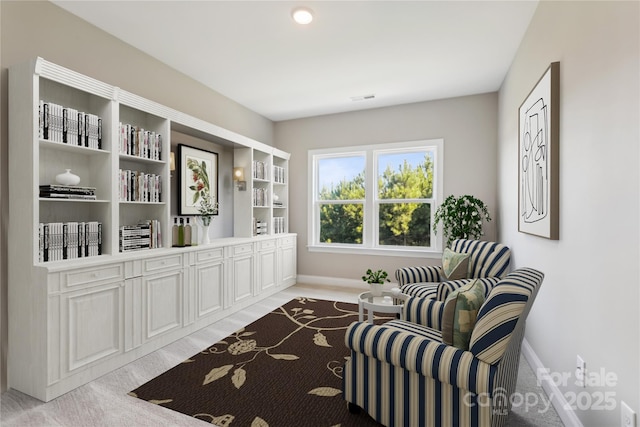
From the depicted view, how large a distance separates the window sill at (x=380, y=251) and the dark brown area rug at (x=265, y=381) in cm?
179

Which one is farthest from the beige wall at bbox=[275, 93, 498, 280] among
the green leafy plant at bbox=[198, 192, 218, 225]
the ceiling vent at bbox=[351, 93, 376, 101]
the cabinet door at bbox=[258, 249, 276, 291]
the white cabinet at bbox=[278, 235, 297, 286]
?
the green leafy plant at bbox=[198, 192, 218, 225]

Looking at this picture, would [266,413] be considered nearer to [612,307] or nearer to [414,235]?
[612,307]

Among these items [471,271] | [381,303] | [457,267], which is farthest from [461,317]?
[471,271]

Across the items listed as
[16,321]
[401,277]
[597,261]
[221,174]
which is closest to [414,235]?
[401,277]

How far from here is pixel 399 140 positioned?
4832 mm

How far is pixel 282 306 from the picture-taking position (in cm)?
413

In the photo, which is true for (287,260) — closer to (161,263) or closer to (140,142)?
(161,263)

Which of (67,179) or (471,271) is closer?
(67,179)

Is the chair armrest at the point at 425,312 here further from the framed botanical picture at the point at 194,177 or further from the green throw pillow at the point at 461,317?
the framed botanical picture at the point at 194,177

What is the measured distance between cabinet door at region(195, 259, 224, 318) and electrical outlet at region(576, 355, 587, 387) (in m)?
3.10

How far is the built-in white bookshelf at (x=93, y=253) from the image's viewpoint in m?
2.12

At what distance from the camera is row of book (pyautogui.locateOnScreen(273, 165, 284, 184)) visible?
16.7 ft

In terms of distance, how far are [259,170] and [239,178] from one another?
37cm

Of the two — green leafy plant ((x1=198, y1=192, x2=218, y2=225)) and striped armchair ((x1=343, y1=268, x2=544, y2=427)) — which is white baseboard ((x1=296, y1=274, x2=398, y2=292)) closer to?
green leafy plant ((x1=198, y1=192, x2=218, y2=225))
